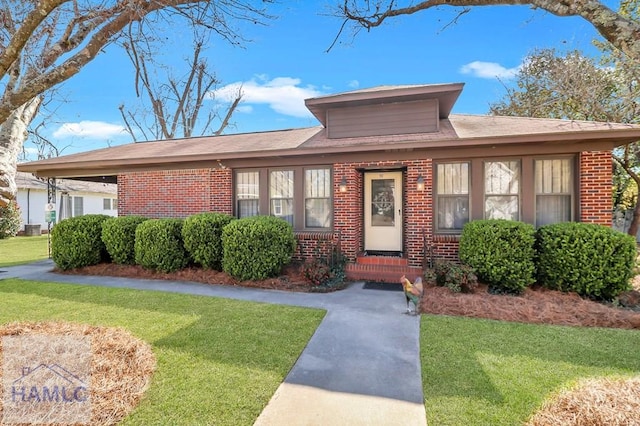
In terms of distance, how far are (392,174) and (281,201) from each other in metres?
3.00

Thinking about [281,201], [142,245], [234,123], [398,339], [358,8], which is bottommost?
[398,339]

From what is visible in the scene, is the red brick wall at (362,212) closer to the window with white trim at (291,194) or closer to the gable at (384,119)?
the window with white trim at (291,194)

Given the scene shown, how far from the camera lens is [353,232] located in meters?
7.74

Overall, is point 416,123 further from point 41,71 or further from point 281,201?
point 41,71

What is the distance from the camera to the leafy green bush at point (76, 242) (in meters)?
8.23

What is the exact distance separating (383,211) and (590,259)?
13.7 ft

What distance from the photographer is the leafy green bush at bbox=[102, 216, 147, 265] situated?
26.4 feet

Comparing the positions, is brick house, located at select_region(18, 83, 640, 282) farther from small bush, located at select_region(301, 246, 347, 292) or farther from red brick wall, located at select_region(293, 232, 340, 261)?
small bush, located at select_region(301, 246, 347, 292)

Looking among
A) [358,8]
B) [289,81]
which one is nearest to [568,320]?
[358,8]

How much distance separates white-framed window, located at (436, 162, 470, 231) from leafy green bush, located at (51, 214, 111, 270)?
28.8 feet

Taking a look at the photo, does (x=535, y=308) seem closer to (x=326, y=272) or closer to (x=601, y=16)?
(x=326, y=272)

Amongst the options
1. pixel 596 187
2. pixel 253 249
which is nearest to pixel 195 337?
pixel 253 249

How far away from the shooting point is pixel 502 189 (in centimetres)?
712

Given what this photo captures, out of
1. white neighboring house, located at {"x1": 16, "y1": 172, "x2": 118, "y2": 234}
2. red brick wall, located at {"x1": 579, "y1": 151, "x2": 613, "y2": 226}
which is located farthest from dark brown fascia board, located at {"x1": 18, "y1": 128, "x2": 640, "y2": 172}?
white neighboring house, located at {"x1": 16, "y1": 172, "x2": 118, "y2": 234}
